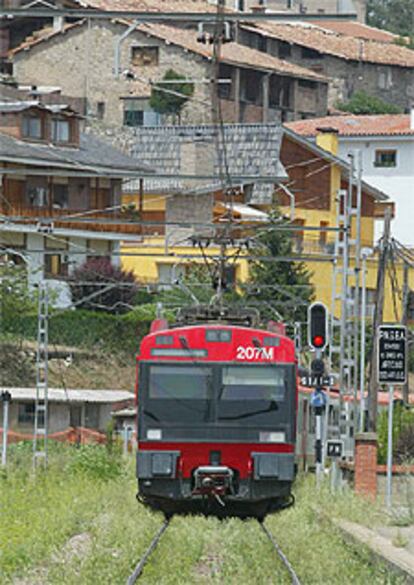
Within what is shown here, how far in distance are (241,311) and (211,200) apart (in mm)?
41479

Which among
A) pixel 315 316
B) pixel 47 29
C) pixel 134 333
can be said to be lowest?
pixel 134 333

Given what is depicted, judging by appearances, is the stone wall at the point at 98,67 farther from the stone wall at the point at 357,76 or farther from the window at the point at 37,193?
the window at the point at 37,193

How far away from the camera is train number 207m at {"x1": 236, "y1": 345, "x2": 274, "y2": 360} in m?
20.1

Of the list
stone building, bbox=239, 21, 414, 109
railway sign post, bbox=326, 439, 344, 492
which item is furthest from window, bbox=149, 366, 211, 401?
stone building, bbox=239, 21, 414, 109

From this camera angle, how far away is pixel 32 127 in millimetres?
58188

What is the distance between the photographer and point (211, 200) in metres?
63.0

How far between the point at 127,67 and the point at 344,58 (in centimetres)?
2857

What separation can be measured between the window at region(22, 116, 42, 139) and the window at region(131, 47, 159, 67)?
29.1 meters

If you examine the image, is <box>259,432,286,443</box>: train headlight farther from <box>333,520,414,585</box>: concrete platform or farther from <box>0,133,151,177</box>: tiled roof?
<box>0,133,151,177</box>: tiled roof

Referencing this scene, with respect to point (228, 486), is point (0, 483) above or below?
below

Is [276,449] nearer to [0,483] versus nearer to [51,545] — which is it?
[51,545]

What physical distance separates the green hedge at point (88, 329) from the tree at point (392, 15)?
10915 centimetres

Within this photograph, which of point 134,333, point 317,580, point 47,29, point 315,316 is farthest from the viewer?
point 47,29

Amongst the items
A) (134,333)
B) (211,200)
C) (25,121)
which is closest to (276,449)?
(134,333)
